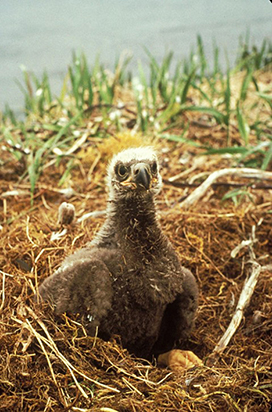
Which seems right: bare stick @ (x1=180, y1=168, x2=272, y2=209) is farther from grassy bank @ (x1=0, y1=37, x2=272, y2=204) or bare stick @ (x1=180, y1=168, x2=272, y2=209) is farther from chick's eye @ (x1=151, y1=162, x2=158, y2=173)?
chick's eye @ (x1=151, y1=162, x2=158, y2=173)

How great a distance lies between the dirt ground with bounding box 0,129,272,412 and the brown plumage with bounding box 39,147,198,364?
12 centimetres

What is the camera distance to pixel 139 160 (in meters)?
2.42

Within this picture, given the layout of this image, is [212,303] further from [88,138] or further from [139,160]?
[88,138]

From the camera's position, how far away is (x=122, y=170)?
246 cm

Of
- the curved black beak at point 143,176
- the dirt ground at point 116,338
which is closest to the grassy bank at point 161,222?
the dirt ground at point 116,338

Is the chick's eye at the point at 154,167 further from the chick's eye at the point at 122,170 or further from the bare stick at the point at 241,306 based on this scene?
the bare stick at the point at 241,306

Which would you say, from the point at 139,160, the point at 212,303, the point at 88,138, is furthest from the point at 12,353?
the point at 88,138

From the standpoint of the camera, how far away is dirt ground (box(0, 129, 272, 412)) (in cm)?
200

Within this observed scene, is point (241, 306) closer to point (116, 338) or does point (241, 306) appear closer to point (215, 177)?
point (116, 338)

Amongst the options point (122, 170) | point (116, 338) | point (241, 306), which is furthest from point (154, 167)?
point (241, 306)

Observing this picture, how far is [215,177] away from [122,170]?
164 cm

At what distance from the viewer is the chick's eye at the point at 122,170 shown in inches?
96.2

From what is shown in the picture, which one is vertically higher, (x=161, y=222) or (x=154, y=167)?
(x=154, y=167)

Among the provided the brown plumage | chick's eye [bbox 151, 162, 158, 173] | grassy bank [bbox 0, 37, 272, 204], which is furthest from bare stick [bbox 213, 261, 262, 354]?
grassy bank [bbox 0, 37, 272, 204]
